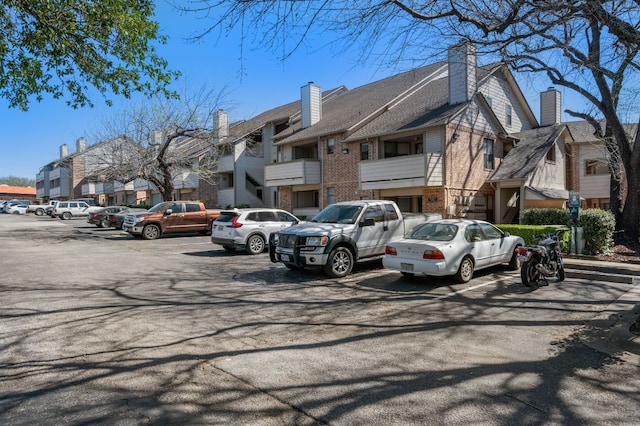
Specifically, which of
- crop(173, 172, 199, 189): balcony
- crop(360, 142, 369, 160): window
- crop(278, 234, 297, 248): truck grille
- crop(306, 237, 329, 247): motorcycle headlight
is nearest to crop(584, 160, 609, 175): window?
crop(360, 142, 369, 160): window

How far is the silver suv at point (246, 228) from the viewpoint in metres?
14.8

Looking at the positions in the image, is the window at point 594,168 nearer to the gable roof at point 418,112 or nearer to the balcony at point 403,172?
the gable roof at point 418,112

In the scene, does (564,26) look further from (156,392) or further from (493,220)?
(493,220)

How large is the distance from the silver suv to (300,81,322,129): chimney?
15338 mm

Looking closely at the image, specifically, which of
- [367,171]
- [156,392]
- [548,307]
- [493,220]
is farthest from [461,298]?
[493,220]

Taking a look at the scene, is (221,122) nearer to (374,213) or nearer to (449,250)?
(374,213)

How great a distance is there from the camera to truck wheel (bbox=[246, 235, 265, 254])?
14.9 meters

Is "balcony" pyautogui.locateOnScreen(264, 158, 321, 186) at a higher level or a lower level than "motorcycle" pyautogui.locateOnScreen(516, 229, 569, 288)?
higher

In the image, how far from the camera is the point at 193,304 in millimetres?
7566

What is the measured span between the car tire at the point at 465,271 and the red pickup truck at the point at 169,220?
1486 cm

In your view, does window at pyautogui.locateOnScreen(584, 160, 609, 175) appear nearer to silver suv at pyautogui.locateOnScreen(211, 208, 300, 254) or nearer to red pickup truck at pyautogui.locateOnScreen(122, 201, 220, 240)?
silver suv at pyautogui.locateOnScreen(211, 208, 300, 254)

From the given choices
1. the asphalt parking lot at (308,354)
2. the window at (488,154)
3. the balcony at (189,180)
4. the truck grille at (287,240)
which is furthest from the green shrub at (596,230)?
the balcony at (189,180)

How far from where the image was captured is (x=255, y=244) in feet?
49.2

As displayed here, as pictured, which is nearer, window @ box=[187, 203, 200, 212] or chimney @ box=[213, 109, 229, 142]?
window @ box=[187, 203, 200, 212]
